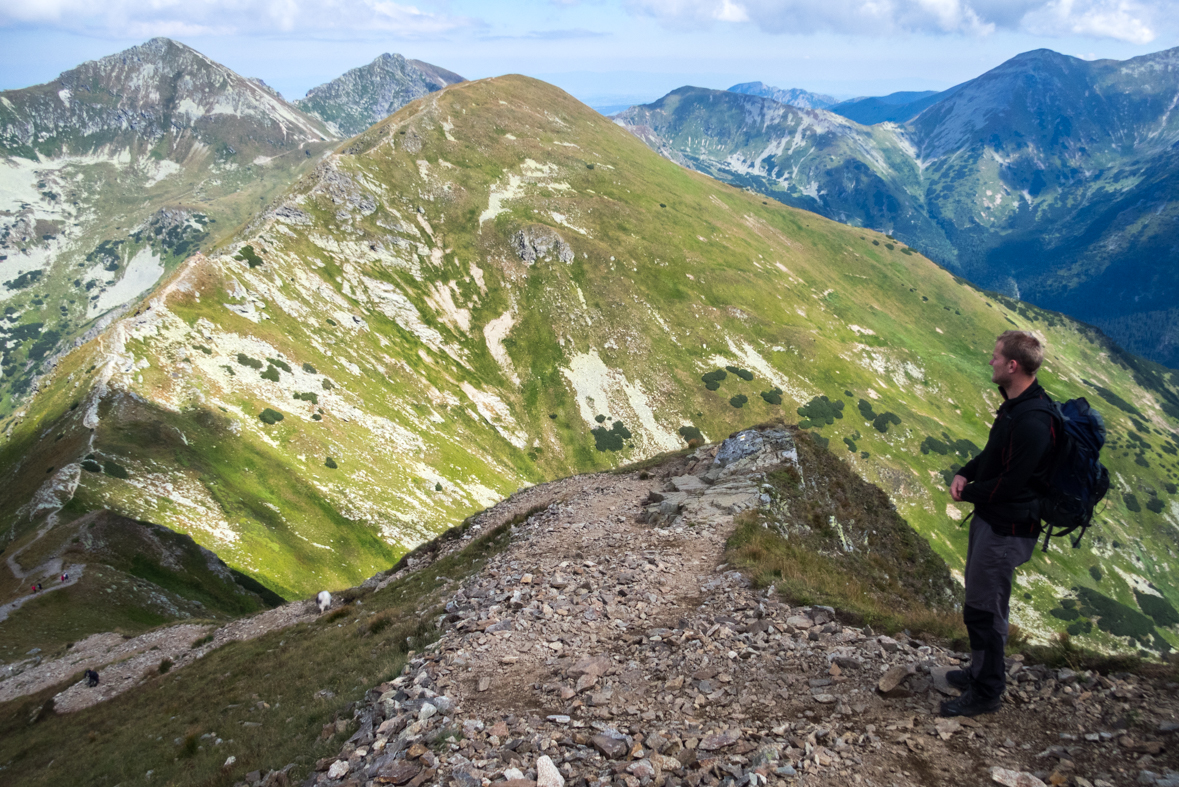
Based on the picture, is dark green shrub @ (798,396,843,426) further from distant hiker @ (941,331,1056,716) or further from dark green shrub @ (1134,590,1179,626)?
distant hiker @ (941,331,1056,716)

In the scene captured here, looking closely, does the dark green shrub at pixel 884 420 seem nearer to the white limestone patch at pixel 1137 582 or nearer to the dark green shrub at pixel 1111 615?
the dark green shrub at pixel 1111 615

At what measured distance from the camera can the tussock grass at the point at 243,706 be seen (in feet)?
41.1

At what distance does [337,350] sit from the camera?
8050 cm

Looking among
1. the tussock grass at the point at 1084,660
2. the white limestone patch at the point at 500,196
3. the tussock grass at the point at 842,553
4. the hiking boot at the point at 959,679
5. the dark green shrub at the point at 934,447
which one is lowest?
the dark green shrub at the point at 934,447

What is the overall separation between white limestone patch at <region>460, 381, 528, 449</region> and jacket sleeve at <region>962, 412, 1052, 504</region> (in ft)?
286

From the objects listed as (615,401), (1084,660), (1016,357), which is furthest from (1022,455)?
(615,401)

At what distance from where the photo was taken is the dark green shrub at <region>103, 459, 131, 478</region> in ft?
145

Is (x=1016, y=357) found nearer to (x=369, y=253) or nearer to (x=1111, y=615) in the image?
(x=369, y=253)

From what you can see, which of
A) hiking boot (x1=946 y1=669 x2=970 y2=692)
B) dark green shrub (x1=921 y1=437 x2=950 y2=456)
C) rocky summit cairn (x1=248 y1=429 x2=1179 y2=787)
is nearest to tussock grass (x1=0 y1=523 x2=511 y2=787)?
rocky summit cairn (x1=248 y1=429 x2=1179 y2=787)

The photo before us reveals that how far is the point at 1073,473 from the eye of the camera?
6.99m

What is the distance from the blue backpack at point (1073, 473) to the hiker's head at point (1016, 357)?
20.2 inches

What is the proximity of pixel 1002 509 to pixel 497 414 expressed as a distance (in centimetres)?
9086

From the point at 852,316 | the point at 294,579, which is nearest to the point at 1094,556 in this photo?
the point at 852,316

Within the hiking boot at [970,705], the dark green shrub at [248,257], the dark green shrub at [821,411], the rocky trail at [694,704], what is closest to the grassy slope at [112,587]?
the rocky trail at [694,704]
